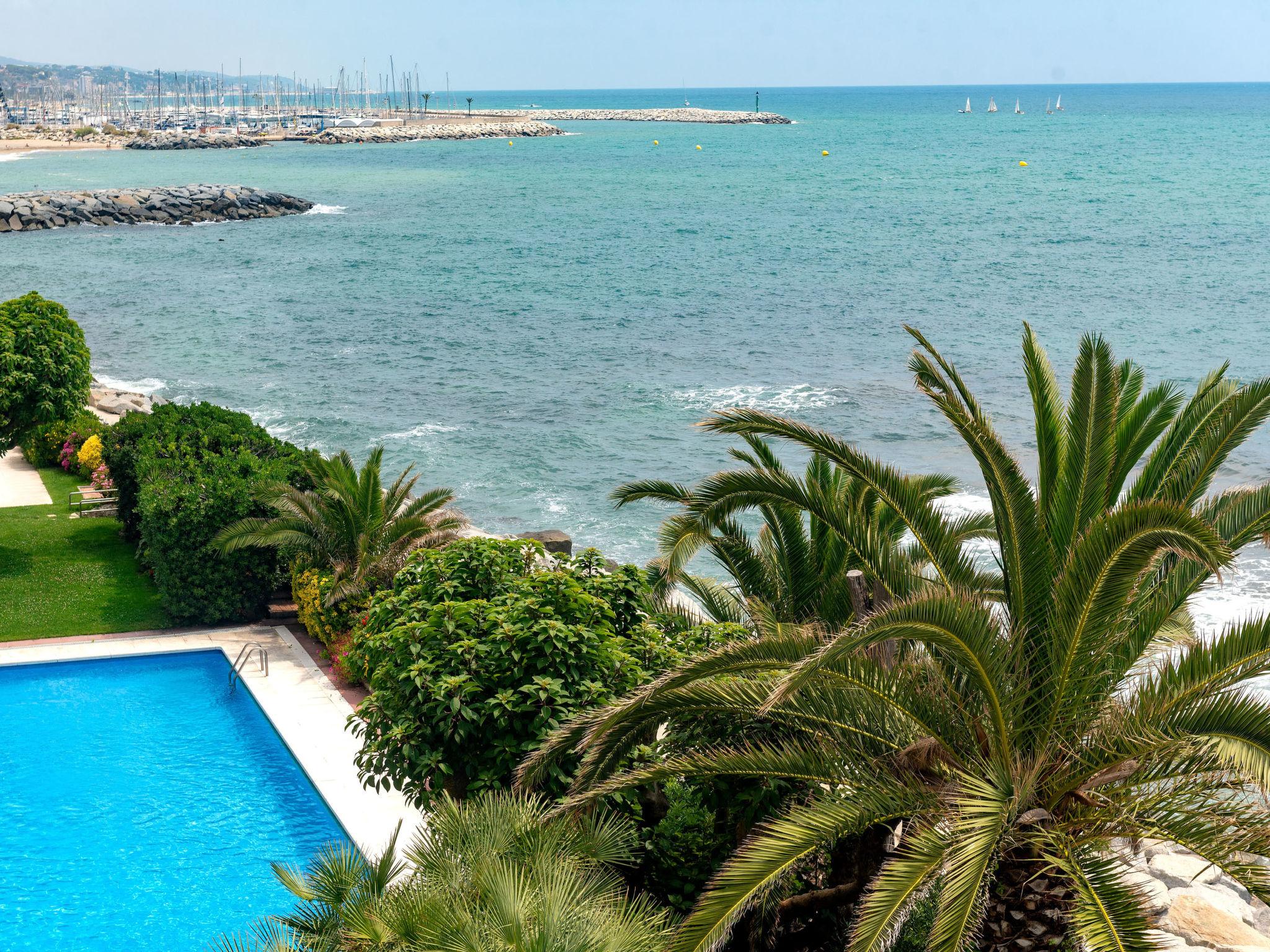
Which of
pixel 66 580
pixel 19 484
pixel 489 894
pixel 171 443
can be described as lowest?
pixel 66 580

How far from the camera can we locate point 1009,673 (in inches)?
303

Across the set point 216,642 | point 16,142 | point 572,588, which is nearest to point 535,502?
point 216,642

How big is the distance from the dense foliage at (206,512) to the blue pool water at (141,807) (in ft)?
3.44

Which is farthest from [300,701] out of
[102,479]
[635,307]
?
[635,307]

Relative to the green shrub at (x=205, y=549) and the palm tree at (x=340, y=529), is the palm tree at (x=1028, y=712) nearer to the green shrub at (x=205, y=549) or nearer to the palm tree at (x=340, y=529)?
the palm tree at (x=340, y=529)

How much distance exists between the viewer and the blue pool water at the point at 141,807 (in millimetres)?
11219

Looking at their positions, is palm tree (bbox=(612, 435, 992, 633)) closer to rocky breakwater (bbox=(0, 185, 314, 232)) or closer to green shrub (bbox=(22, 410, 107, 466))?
green shrub (bbox=(22, 410, 107, 466))

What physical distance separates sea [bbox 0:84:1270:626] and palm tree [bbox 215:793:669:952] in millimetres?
13139

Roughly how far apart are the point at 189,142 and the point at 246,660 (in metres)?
142

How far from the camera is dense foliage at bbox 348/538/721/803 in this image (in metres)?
9.48

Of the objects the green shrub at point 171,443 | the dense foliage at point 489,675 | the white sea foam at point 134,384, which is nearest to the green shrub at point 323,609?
the green shrub at point 171,443

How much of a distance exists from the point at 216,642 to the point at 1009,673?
12.4m

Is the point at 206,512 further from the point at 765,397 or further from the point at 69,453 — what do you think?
Answer: the point at 765,397

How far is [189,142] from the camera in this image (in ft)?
468
